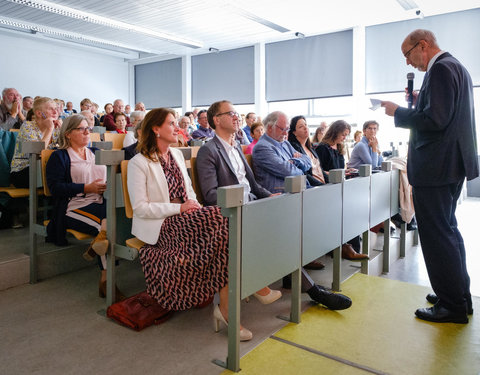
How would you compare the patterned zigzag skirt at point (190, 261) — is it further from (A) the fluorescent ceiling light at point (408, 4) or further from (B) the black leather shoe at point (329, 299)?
(A) the fluorescent ceiling light at point (408, 4)

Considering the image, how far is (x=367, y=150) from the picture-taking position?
3910 mm

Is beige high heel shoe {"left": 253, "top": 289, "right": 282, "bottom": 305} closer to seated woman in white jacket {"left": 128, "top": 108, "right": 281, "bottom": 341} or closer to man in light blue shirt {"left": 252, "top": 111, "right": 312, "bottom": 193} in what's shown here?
A: seated woman in white jacket {"left": 128, "top": 108, "right": 281, "bottom": 341}

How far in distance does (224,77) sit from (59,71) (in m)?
4.29

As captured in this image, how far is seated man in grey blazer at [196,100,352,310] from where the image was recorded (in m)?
2.02

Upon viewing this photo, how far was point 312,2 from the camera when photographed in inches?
269

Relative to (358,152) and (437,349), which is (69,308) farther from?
(358,152)

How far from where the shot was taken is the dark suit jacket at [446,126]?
72.9 inches

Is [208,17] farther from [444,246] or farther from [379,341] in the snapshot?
→ [379,341]

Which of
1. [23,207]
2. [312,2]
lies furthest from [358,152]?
[312,2]

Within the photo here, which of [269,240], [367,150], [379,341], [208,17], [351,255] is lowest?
[379,341]

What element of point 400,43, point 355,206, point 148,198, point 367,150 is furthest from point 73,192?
point 400,43

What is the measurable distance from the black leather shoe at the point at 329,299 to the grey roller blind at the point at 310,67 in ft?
23.6

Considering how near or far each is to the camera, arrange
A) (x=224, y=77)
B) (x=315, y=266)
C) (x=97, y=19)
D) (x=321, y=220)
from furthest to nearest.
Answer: (x=224, y=77), (x=97, y=19), (x=315, y=266), (x=321, y=220)

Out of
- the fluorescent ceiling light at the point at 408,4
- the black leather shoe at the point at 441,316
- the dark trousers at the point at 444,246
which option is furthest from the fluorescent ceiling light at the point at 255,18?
the black leather shoe at the point at 441,316
